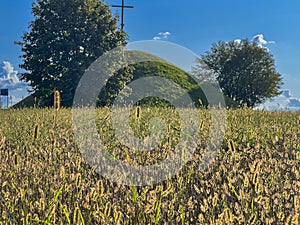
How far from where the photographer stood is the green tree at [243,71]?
48.3m

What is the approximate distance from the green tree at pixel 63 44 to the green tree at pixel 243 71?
23.9 metres

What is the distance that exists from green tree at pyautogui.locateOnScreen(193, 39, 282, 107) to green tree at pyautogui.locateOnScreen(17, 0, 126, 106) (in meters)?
23.9

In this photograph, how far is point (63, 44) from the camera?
25.9 metres

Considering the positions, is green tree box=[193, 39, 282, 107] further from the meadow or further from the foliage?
the meadow

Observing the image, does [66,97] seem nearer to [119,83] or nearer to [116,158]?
[119,83]

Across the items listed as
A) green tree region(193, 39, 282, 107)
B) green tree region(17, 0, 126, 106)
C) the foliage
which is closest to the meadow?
green tree region(17, 0, 126, 106)

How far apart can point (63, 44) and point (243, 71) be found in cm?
2996

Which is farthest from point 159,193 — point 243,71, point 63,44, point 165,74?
point 243,71

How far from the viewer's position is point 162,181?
8.85ft

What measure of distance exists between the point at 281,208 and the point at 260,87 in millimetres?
48104

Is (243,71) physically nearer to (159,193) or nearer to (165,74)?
(165,74)

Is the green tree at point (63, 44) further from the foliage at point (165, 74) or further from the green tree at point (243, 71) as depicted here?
the green tree at point (243, 71)

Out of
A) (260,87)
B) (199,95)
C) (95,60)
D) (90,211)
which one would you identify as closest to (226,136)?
(90,211)

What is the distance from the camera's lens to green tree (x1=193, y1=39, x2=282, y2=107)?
48.3 metres
